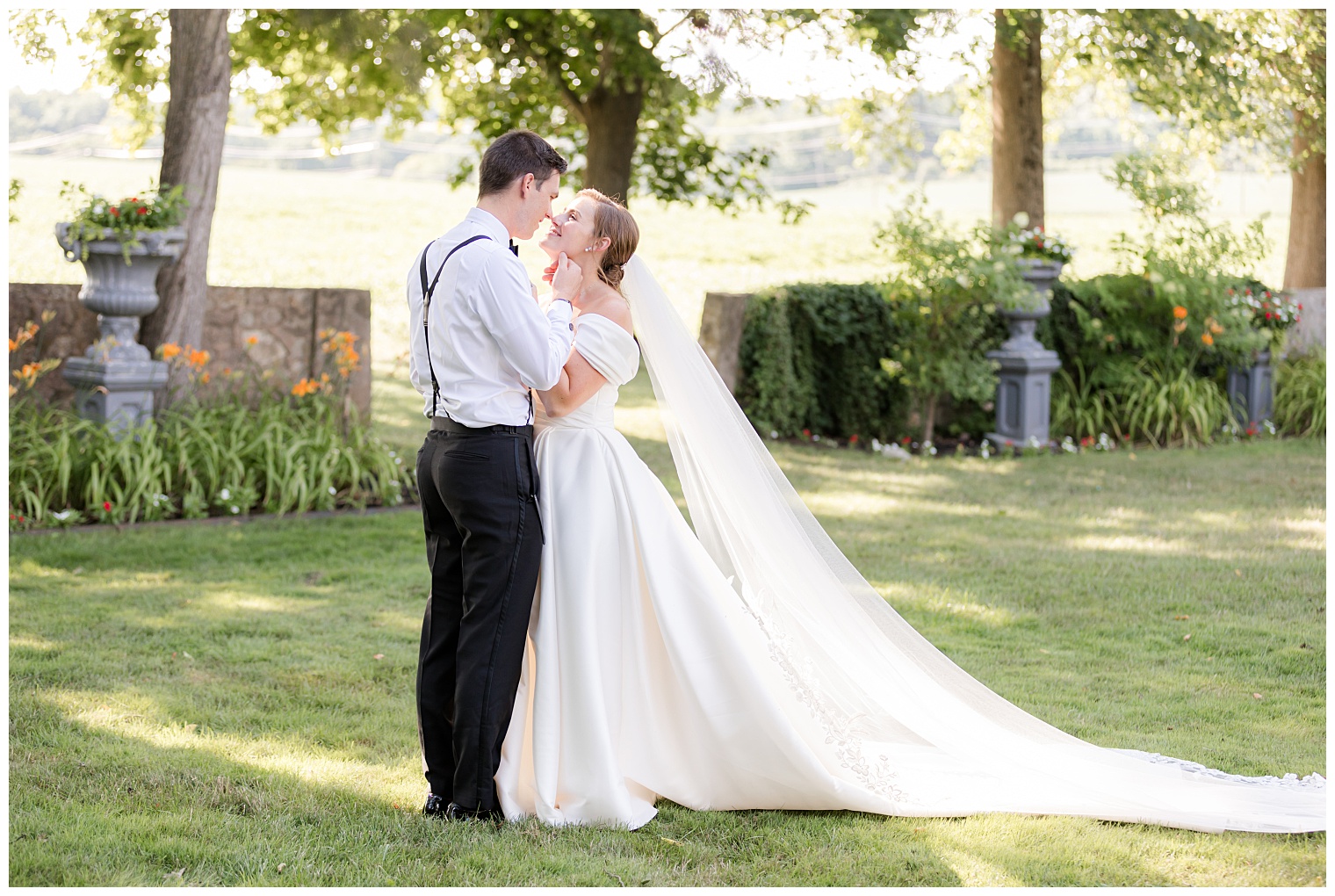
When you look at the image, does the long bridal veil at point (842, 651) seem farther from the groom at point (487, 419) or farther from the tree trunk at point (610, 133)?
the tree trunk at point (610, 133)

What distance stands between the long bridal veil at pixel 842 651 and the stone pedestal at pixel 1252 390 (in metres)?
9.06

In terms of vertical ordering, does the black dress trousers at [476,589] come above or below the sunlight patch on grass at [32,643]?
above

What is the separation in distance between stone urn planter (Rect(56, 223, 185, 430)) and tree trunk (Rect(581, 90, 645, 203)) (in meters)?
4.63

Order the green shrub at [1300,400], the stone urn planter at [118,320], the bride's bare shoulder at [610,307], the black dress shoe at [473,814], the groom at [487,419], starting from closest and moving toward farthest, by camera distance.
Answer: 1. the groom at [487,419]
2. the black dress shoe at [473,814]
3. the bride's bare shoulder at [610,307]
4. the stone urn planter at [118,320]
5. the green shrub at [1300,400]

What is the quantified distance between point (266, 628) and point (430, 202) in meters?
26.6

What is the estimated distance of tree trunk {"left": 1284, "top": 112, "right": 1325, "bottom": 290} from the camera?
14852 millimetres

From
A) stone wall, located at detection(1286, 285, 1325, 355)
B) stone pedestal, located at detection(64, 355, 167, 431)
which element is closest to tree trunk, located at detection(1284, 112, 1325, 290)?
stone wall, located at detection(1286, 285, 1325, 355)

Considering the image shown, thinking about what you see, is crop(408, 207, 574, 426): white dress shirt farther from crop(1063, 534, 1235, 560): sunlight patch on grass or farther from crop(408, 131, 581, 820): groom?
crop(1063, 534, 1235, 560): sunlight patch on grass

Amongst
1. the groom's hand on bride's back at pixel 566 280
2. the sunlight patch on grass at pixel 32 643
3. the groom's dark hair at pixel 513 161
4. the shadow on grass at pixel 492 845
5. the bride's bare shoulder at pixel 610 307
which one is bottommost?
the shadow on grass at pixel 492 845

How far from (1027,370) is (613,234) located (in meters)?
8.01

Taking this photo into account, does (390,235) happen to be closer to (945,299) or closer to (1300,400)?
(945,299)

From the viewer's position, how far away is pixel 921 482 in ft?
31.0

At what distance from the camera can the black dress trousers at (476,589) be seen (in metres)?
3.36

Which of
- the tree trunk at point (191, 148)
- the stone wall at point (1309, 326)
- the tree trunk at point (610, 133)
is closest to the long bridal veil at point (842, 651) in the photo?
the tree trunk at point (191, 148)
